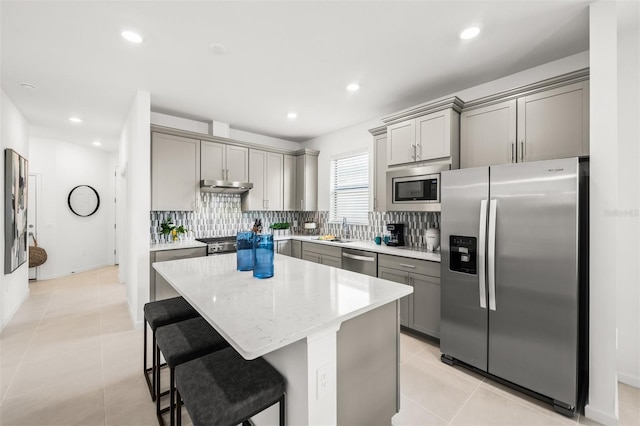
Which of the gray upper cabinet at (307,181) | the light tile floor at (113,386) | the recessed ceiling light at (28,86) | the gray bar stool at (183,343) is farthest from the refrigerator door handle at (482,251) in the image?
the recessed ceiling light at (28,86)

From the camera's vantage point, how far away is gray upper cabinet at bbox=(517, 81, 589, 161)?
231 cm

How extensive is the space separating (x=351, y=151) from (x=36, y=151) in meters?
5.96

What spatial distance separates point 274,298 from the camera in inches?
56.9

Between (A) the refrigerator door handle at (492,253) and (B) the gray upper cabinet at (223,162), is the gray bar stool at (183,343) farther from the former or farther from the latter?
(B) the gray upper cabinet at (223,162)

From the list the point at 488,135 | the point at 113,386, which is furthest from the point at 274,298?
the point at 488,135

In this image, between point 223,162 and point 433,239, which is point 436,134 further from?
point 223,162

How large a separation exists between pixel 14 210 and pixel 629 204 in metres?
6.39

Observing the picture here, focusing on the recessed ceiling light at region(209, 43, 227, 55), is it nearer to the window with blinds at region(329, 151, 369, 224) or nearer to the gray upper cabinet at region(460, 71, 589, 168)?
the gray upper cabinet at region(460, 71, 589, 168)

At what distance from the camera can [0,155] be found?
3252 millimetres

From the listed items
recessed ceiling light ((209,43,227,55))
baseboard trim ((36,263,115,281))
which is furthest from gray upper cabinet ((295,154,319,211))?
baseboard trim ((36,263,115,281))

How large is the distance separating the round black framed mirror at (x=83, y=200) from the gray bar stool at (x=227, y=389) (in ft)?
21.3

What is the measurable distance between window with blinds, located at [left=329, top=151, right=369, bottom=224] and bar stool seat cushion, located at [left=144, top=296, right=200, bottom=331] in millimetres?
2923

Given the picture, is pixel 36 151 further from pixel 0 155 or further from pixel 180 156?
pixel 180 156

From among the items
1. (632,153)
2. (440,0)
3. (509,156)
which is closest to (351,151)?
(509,156)
